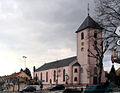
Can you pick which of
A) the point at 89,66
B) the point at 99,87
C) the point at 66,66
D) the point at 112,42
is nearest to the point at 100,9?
the point at 112,42

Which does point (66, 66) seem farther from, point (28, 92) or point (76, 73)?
point (28, 92)

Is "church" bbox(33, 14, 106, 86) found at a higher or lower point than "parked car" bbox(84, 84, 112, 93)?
higher

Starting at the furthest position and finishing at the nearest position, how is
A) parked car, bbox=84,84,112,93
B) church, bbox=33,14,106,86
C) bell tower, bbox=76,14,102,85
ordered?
church, bbox=33,14,106,86
bell tower, bbox=76,14,102,85
parked car, bbox=84,84,112,93

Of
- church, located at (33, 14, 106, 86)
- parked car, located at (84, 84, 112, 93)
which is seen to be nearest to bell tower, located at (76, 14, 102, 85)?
church, located at (33, 14, 106, 86)

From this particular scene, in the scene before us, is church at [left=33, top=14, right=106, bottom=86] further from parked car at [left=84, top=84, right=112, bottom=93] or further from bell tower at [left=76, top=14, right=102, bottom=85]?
parked car at [left=84, top=84, right=112, bottom=93]

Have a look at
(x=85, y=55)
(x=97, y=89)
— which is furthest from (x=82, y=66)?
(x=97, y=89)

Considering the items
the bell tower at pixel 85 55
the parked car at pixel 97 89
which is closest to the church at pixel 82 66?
the bell tower at pixel 85 55

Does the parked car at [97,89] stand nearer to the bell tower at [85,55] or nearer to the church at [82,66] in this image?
the church at [82,66]

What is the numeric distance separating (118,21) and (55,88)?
3129cm

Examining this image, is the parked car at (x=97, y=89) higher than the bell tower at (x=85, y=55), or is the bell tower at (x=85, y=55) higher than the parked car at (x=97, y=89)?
the bell tower at (x=85, y=55)

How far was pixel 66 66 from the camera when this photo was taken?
257 feet

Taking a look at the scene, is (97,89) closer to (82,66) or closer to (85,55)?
(85,55)

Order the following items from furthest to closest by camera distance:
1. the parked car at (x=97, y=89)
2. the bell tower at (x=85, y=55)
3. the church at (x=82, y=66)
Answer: the church at (x=82, y=66)
the bell tower at (x=85, y=55)
the parked car at (x=97, y=89)

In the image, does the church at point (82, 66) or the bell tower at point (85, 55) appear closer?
the bell tower at point (85, 55)
